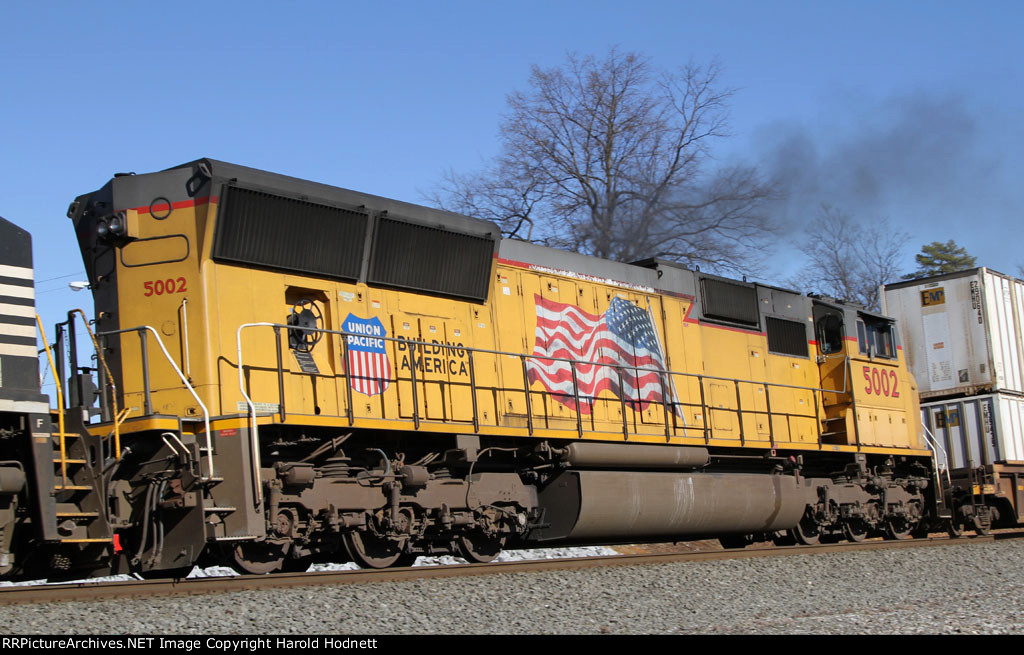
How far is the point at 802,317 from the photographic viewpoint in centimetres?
1523

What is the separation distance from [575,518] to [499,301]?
7.99ft

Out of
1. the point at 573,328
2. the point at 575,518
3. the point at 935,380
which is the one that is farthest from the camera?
the point at 935,380

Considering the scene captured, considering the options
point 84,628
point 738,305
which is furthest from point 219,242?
point 738,305

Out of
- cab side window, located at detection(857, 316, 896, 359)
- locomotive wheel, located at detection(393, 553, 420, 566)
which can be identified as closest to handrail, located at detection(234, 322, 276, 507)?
locomotive wheel, located at detection(393, 553, 420, 566)

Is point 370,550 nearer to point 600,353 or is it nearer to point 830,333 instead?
point 600,353

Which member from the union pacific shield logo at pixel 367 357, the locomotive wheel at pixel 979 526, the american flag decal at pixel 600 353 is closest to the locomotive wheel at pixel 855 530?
the locomotive wheel at pixel 979 526

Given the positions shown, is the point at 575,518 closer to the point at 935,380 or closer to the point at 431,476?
the point at 431,476

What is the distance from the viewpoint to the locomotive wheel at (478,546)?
10.2 m

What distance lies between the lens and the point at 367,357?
9.55 m

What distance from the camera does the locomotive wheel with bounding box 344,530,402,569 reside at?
9.18m

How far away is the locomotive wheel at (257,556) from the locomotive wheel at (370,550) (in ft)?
2.10

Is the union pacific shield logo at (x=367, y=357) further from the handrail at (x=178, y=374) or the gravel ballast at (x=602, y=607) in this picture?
the gravel ballast at (x=602, y=607)

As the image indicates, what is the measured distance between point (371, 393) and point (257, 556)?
1774 mm

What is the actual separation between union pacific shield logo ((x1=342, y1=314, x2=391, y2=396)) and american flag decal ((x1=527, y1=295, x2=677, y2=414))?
192 centimetres
